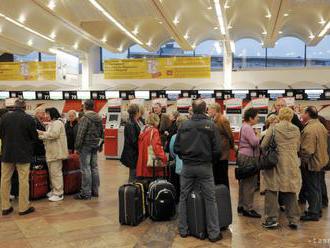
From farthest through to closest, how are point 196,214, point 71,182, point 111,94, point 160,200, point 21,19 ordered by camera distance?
point 111,94, point 21,19, point 71,182, point 160,200, point 196,214

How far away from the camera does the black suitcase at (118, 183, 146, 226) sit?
14.9 feet

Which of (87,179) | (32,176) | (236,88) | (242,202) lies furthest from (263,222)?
(236,88)

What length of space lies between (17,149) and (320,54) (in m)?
11.7

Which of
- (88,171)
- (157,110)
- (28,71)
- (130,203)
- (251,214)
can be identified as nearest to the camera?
(130,203)

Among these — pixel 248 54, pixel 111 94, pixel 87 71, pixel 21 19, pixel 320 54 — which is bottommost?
pixel 111 94

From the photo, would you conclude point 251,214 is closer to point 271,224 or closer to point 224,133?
point 271,224

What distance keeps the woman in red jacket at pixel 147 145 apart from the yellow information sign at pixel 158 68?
6.78 meters

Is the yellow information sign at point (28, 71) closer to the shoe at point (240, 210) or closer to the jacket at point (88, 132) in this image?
the jacket at point (88, 132)

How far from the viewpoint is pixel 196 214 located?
4043 mm

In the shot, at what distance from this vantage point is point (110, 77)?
12258mm

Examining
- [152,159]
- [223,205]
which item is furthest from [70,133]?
[223,205]

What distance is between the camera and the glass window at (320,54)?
43.6 ft

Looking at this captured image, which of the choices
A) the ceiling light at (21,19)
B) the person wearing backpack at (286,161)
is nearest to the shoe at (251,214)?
the person wearing backpack at (286,161)

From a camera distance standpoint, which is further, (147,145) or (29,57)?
(29,57)
